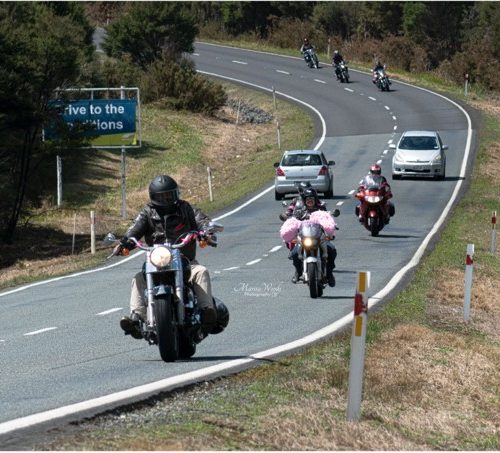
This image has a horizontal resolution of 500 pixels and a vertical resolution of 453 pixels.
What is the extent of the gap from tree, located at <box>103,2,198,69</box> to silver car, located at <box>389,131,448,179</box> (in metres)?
28.2

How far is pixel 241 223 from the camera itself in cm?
3591

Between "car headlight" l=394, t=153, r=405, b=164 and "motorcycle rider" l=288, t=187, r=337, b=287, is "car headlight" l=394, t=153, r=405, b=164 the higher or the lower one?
the lower one

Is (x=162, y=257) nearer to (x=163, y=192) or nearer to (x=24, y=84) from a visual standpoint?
(x=163, y=192)

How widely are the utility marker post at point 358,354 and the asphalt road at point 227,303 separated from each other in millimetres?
1715

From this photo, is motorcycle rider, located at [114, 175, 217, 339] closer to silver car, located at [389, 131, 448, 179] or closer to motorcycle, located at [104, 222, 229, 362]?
motorcycle, located at [104, 222, 229, 362]

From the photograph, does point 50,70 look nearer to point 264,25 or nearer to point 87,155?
point 87,155

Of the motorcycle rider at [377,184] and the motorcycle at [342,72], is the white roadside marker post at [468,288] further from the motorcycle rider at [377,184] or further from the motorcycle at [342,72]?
the motorcycle at [342,72]

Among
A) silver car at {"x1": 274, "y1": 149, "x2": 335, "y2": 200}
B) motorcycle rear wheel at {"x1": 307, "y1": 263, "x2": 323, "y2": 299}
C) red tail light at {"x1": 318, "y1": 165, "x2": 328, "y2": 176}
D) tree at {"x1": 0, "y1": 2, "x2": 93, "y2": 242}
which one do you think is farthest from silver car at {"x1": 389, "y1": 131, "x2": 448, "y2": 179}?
motorcycle rear wheel at {"x1": 307, "y1": 263, "x2": 323, "y2": 299}

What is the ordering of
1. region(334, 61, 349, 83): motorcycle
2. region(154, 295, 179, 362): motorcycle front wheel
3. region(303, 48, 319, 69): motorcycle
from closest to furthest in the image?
1. region(154, 295, 179, 362): motorcycle front wheel
2. region(334, 61, 349, 83): motorcycle
3. region(303, 48, 319, 69): motorcycle

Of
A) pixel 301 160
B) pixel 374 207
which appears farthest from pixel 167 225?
pixel 301 160

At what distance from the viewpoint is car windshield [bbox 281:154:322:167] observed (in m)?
40.3

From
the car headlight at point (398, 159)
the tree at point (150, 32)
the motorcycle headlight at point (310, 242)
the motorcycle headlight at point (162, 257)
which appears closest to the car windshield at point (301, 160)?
the car headlight at point (398, 159)

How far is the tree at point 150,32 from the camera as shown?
70.8 meters

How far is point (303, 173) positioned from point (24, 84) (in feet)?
29.8
